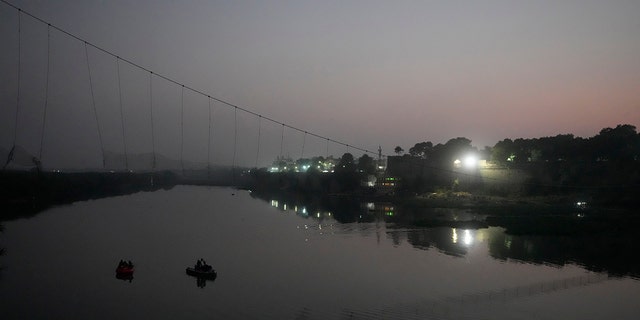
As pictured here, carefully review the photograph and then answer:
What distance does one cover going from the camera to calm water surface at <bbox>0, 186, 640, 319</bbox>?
15.9 meters

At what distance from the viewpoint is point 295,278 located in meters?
20.3

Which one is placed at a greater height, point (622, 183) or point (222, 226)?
point (622, 183)

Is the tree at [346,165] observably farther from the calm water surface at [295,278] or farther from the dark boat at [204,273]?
the dark boat at [204,273]

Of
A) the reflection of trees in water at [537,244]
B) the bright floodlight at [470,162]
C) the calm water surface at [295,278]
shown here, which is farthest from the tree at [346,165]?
the calm water surface at [295,278]

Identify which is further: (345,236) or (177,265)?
(345,236)

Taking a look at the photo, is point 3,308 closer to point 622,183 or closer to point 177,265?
point 177,265

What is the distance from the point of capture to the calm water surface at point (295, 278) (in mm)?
15883

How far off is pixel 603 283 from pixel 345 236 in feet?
53.7

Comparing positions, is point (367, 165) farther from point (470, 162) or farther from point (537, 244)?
point (537, 244)

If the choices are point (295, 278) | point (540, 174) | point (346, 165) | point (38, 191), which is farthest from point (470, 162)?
point (38, 191)

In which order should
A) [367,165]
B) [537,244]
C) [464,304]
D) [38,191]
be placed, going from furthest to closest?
[367,165] → [38,191] → [537,244] → [464,304]

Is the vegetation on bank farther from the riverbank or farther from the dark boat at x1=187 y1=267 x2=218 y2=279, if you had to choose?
the riverbank

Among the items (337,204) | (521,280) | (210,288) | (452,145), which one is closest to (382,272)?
(521,280)

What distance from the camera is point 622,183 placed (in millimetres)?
41094
